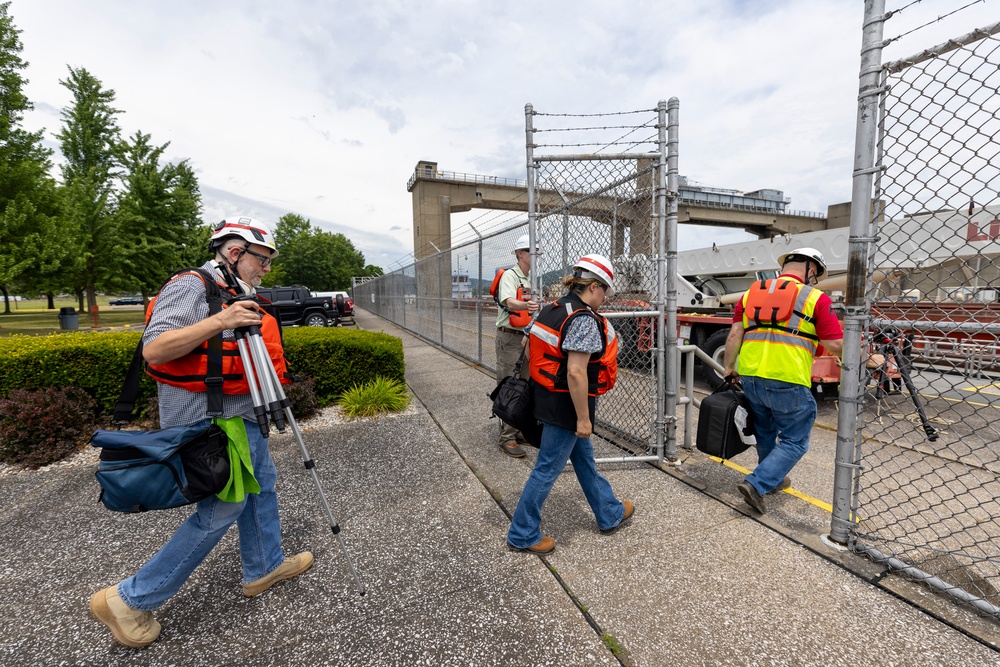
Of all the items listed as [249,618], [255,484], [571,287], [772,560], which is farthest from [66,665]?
[772,560]

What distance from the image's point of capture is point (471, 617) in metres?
2.07

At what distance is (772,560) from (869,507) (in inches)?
52.9

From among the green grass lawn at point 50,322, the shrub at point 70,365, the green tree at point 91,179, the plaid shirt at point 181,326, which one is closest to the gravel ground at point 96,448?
the shrub at point 70,365

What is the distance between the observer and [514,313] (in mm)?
4094

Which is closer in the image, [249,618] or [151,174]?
[249,618]

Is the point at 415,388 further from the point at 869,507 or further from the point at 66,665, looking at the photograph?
the point at 869,507

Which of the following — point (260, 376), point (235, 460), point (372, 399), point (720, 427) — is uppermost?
point (260, 376)

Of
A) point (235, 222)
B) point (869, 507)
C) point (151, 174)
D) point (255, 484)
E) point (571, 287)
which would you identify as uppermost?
point (151, 174)

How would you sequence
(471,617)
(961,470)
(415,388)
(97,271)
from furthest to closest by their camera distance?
(97,271) < (415,388) < (961,470) < (471,617)

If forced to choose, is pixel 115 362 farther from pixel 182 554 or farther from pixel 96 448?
pixel 182 554

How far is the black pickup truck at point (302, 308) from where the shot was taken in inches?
667

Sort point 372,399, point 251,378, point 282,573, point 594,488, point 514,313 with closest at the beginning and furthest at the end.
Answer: point 251,378 < point 282,573 < point 594,488 < point 514,313 < point 372,399

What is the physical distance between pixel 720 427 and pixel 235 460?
2868 millimetres

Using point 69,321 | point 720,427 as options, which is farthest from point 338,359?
point 69,321
